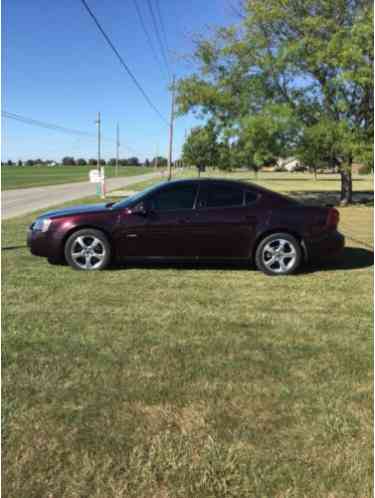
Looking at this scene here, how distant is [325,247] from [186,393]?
13.9 ft

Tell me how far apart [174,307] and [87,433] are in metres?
2.43

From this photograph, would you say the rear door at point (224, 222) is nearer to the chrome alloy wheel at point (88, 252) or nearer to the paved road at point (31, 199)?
the chrome alloy wheel at point (88, 252)

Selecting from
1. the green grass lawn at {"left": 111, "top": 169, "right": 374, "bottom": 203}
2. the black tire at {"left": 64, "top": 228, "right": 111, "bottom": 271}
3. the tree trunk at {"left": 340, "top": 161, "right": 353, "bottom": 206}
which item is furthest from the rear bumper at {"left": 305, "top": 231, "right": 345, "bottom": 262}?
the green grass lawn at {"left": 111, "top": 169, "right": 374, "bottom": 203}

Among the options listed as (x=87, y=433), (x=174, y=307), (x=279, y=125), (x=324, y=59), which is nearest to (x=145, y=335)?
(x=174, y=307)

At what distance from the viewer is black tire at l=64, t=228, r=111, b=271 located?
6.63 m

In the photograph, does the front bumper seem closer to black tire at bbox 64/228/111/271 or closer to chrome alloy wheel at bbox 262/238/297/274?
black tire at bbox 64/228/111/271

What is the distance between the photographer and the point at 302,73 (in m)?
20.5

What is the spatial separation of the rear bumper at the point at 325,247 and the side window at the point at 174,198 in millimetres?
1821

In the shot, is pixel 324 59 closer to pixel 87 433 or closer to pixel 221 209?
pixel 221 209

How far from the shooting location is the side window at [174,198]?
6.68 m

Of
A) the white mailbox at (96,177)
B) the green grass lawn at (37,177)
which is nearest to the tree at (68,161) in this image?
the green grass lawn at (37,177)

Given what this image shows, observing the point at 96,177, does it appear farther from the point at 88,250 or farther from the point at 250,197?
the point at 250,197

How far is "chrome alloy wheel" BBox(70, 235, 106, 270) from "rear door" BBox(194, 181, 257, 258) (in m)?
1.45

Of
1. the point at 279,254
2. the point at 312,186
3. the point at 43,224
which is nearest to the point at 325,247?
the point at 279,254
